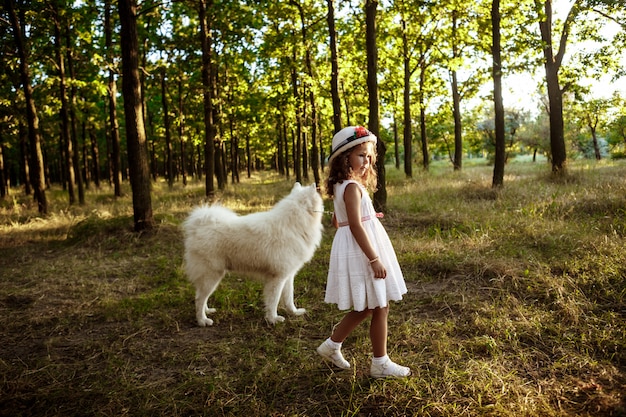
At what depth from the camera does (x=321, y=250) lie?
7496 millimetres

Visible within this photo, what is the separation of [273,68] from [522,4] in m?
10.3

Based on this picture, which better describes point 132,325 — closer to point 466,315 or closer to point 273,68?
point 466,315

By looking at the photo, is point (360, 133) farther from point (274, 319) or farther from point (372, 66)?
point (372, 66)

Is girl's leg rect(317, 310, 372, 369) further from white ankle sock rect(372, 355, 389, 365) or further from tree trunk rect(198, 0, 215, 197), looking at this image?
tree trunk rect(198, 0, 215, 197)

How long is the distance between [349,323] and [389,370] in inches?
20.1

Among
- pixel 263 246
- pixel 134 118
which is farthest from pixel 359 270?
pixel 134 118

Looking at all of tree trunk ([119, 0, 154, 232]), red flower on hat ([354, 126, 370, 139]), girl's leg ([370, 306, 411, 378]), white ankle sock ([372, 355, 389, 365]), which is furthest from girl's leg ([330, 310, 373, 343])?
tree trunk ([119, 0, 154, 232])

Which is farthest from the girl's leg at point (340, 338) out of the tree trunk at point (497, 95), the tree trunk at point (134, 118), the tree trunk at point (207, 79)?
the tree trunk at point (207, 79)

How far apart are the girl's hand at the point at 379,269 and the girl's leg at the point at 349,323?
0.41m

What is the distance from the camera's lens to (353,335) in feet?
13.8

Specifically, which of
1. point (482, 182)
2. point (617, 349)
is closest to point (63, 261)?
point (617, 349)

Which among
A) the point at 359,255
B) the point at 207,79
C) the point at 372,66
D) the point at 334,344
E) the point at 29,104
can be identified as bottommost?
the point at 334,344

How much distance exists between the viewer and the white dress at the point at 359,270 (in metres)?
3.09

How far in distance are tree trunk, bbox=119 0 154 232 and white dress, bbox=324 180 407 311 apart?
721 cm
